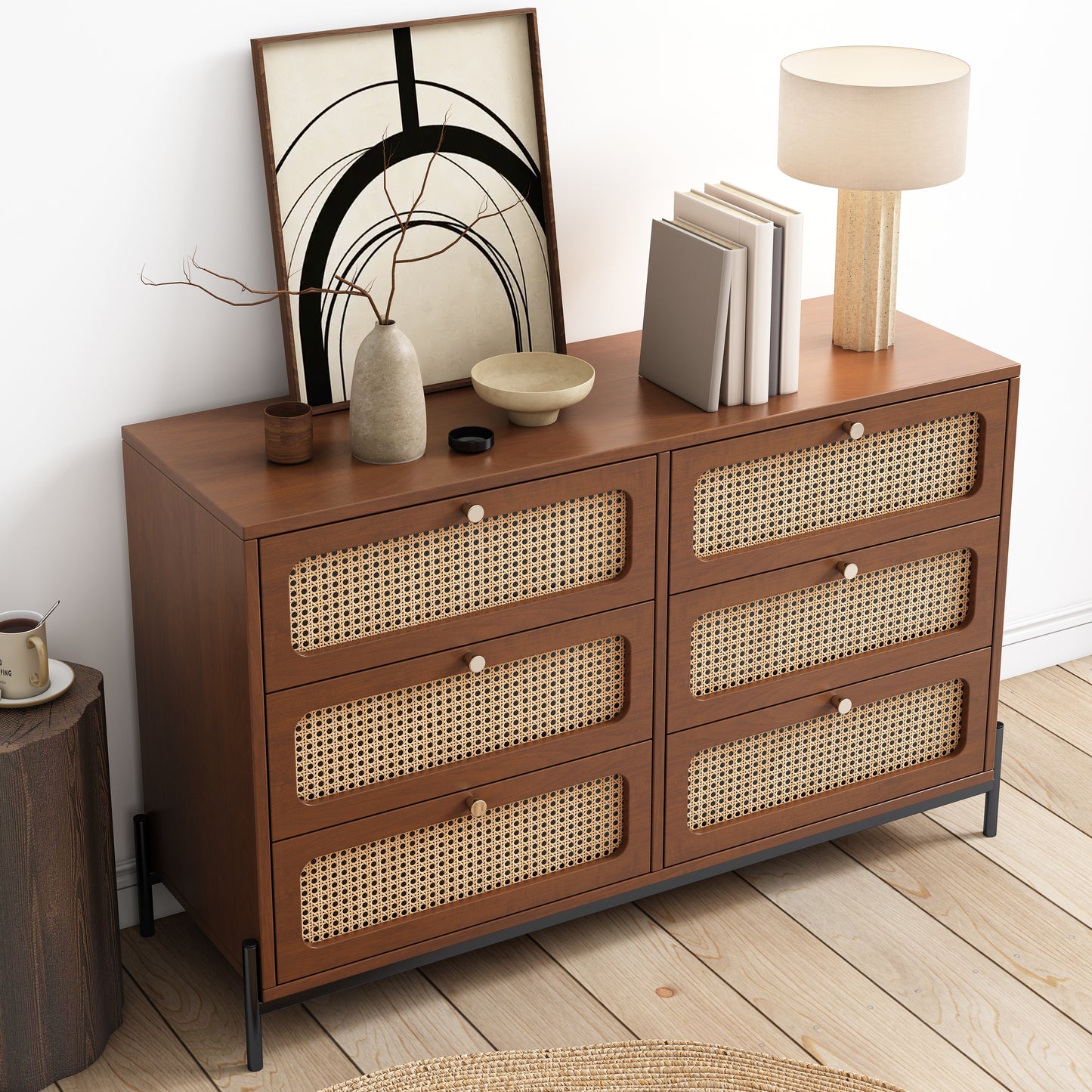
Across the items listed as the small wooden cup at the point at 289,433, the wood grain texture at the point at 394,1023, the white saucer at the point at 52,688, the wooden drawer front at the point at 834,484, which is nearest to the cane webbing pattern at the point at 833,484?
the wooden drawer front at the point at 834,484

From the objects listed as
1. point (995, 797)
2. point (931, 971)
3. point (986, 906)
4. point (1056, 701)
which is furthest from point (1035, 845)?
point (1056, 701)

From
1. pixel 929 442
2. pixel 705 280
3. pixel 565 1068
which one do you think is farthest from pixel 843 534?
pixel 565 1068

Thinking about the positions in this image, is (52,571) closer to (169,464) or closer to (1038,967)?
(169,464)

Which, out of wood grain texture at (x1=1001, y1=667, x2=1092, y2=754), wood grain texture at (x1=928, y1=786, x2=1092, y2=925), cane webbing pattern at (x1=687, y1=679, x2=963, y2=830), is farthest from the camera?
wood grain texture at (x1=1001, y1=667, x2=1092, y2=754)

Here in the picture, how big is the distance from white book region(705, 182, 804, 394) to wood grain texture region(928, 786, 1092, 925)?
92cm

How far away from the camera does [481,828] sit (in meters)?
2.18

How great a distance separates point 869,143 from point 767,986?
47.9 inches

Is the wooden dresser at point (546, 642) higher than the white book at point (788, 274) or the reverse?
the reverse

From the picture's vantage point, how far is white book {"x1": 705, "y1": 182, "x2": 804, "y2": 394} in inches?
84.9

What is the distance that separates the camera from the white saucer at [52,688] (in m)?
2.02

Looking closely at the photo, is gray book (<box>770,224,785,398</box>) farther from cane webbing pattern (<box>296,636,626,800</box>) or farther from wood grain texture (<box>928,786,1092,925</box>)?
wood grain texture (<box>928,786,1092,925</box>)

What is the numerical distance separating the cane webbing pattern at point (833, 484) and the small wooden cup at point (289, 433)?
535 millimetres

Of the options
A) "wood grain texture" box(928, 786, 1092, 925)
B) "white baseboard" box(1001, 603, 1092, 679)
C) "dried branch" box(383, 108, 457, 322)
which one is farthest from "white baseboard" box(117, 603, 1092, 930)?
"dried branch" box(383, 108, 457, 322)

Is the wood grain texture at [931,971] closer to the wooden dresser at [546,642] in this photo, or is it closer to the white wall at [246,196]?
the wooden dresser at [546,642]
